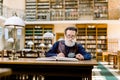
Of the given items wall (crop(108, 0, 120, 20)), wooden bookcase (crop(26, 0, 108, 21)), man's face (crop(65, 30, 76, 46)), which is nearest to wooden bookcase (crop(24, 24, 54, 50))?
wooden bookcase (crop(26, 0, 108, 21))

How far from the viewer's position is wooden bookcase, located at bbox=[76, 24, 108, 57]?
54.5 ft

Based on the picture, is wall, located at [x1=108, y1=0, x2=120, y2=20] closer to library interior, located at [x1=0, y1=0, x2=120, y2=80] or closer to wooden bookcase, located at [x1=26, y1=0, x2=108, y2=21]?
library interior, located at [x1=0, y1=0, x2=120, y2=80]

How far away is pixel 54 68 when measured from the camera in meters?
2.87

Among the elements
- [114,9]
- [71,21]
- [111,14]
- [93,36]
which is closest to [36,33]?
[71,21]

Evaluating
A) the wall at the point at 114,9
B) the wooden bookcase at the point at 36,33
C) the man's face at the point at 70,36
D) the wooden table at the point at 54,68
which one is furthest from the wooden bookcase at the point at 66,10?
the wooden table at the point at 54,68

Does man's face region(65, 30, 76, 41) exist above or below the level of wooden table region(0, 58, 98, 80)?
above

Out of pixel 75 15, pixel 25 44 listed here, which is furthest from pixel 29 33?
pixel 75 15

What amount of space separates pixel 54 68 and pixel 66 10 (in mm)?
14279

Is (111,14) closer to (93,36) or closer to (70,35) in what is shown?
(93,36)

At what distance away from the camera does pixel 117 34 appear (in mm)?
16562

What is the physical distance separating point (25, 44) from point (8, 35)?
1.36 meters

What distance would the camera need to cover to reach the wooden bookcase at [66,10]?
16656 millimetres

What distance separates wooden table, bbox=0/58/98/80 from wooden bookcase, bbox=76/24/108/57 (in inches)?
545

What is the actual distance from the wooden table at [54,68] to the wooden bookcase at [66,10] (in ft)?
45.4
